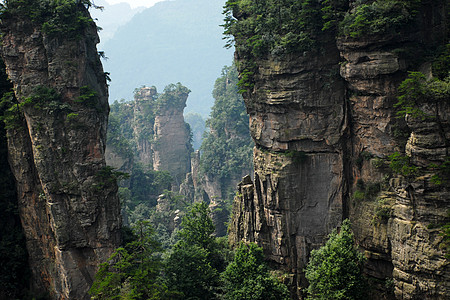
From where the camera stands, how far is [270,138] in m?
25.8

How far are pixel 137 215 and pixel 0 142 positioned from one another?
2694cm

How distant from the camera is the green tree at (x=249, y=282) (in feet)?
73.5

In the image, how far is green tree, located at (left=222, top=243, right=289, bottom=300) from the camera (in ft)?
73.5

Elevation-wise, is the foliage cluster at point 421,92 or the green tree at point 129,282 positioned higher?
the foliage cluster at point 421,92

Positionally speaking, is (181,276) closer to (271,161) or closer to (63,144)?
(271,161)

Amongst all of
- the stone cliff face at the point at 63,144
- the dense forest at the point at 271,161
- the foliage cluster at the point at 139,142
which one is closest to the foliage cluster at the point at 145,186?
the foliage cluster at the point at 139,142

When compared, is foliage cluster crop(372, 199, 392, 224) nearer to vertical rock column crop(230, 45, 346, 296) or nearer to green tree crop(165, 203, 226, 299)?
vertical rock column crop(230, 45, 346, 296)

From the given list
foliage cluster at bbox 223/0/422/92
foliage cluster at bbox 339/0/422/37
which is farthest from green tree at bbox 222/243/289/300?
foliage cluster at bbox 339/0/422/37

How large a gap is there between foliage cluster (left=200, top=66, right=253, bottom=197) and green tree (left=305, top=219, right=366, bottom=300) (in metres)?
32.8

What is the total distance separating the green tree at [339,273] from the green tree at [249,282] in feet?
7.12

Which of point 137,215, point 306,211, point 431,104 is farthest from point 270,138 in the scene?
point 137,215

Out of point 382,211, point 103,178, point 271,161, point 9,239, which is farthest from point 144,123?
point 382,211

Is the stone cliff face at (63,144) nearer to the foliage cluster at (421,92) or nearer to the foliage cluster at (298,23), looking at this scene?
the foliage cluster at (298,23)

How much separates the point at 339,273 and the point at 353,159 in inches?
262
